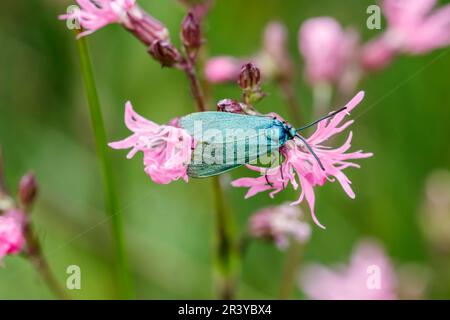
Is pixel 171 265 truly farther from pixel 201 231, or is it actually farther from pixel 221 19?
pixel 221 19

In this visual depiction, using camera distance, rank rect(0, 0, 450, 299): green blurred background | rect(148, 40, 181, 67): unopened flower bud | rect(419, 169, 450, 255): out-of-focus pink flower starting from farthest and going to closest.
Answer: rect(0, 0, 450, 299): green blurred background, rect(419, 169, 450, 255): out-of-focus pink flower, rect(148, 40, 181, 67): unopened flower bud

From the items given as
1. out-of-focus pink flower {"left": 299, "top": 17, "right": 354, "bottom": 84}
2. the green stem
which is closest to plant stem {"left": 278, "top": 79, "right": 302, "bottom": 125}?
out-of-focus pink flower {"left": 299, "top": 17, "right": 354, "bottom": 84}

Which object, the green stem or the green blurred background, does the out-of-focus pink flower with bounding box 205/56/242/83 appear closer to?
the green stem

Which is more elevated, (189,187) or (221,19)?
(221,19)

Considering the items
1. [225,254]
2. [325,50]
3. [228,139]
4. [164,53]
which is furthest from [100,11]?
[325,50]

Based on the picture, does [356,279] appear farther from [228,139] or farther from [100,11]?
[100,11]
